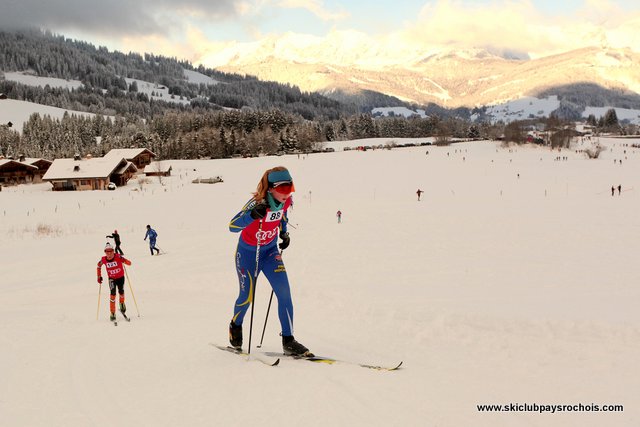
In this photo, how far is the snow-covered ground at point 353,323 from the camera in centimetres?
451

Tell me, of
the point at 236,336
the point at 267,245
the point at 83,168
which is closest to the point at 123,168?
the point at 83,168

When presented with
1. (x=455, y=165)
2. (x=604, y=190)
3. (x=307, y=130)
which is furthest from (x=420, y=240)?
(x=307, y=130)

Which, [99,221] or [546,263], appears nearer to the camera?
[546,263]

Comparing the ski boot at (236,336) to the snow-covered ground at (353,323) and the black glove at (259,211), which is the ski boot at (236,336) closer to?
the snow-covered ground at (353,323)

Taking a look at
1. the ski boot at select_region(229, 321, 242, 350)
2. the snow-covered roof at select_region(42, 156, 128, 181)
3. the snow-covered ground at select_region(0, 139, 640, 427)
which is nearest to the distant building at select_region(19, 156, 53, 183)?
the snow-covered roof at select_region(42, 156, 128, 181)

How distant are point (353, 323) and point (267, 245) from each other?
3670 millimetres

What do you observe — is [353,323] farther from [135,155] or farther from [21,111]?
[21,111]

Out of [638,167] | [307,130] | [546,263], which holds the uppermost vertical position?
[307,130]

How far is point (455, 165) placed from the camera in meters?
61.6

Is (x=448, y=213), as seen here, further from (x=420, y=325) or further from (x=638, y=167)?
(x=638, y=167)

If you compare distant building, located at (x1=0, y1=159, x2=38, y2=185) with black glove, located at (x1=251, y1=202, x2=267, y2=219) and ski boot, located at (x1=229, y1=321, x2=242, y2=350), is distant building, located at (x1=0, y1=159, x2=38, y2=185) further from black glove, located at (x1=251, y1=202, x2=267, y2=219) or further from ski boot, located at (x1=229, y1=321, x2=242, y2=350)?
black glove, located at (x1=251, y1=202, x2=267, y2=219)

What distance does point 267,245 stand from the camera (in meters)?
6.15

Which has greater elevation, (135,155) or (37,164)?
(135,155)

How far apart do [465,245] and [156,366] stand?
51.9ft
